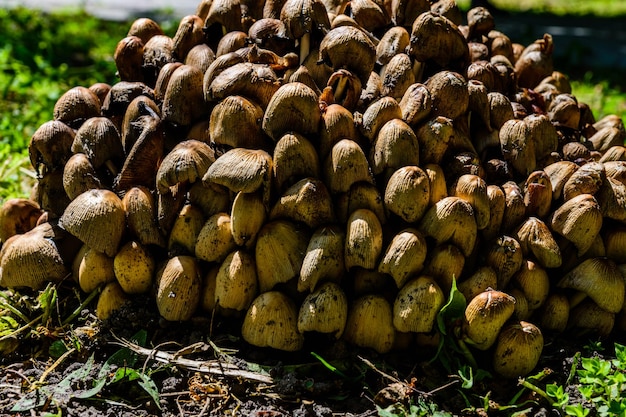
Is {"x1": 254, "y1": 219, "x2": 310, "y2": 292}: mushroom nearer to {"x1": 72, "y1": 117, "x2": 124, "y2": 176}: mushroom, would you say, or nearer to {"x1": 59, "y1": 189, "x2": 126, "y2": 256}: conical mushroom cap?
{"x1": 59, "y1": 189, "x2": 126, "y2": 256}: conical mushroom cap

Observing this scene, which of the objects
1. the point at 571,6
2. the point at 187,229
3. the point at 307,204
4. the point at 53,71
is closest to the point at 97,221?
the point at 187,229

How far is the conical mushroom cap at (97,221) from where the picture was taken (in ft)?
6.36

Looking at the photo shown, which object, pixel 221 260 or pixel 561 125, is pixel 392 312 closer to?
pixel 221 260

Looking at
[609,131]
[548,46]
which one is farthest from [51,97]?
[609,131]

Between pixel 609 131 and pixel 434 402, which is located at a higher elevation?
pixel 609 131

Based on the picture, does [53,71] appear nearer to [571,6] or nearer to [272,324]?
[272,324]

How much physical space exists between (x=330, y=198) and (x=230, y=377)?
1.86ft

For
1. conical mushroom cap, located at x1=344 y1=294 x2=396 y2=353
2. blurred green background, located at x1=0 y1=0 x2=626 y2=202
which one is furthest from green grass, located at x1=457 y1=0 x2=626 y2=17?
conical mushroom cap, located at x1=344 y1=294 x2=396 y2=353

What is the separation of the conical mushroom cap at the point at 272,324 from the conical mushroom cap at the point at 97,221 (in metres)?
0.46

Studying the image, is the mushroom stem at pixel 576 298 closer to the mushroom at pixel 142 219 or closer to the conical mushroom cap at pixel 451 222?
the conical mushroom cap at pixel 451 222

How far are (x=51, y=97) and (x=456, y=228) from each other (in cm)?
318

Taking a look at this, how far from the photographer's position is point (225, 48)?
2191 mm

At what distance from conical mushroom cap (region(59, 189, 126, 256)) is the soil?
0.67 ft

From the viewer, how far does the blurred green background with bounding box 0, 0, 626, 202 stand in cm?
354
